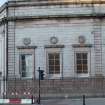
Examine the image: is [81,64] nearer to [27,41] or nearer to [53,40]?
[53,40]

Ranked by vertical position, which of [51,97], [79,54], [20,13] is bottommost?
[51,97]

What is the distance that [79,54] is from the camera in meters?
55.2

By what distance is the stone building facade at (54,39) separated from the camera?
55.1 metres

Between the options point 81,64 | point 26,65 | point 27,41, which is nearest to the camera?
point 81,64

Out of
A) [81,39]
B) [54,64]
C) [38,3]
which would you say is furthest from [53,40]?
[38,3]

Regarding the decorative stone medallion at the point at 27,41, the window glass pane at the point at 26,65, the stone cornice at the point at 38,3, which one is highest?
the stone cornice at the point at 38,3

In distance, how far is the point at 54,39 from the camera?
55656 mm

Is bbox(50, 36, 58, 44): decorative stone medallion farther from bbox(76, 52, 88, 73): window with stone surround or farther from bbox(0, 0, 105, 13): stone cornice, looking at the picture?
bbox(0, 0, 105, 13): stone cornice

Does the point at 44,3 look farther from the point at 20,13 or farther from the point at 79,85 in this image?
the point at 79,85

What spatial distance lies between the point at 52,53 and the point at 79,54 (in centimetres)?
276

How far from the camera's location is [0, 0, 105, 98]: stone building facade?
181 feet

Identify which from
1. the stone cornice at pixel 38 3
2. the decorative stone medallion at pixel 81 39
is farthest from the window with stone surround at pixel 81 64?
the stone cornice at pixel 38 3

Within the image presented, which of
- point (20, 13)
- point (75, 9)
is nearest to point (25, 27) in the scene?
point (20, 13)

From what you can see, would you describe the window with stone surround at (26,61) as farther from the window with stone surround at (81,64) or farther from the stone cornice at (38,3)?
the window with stone surround at (81,64)
